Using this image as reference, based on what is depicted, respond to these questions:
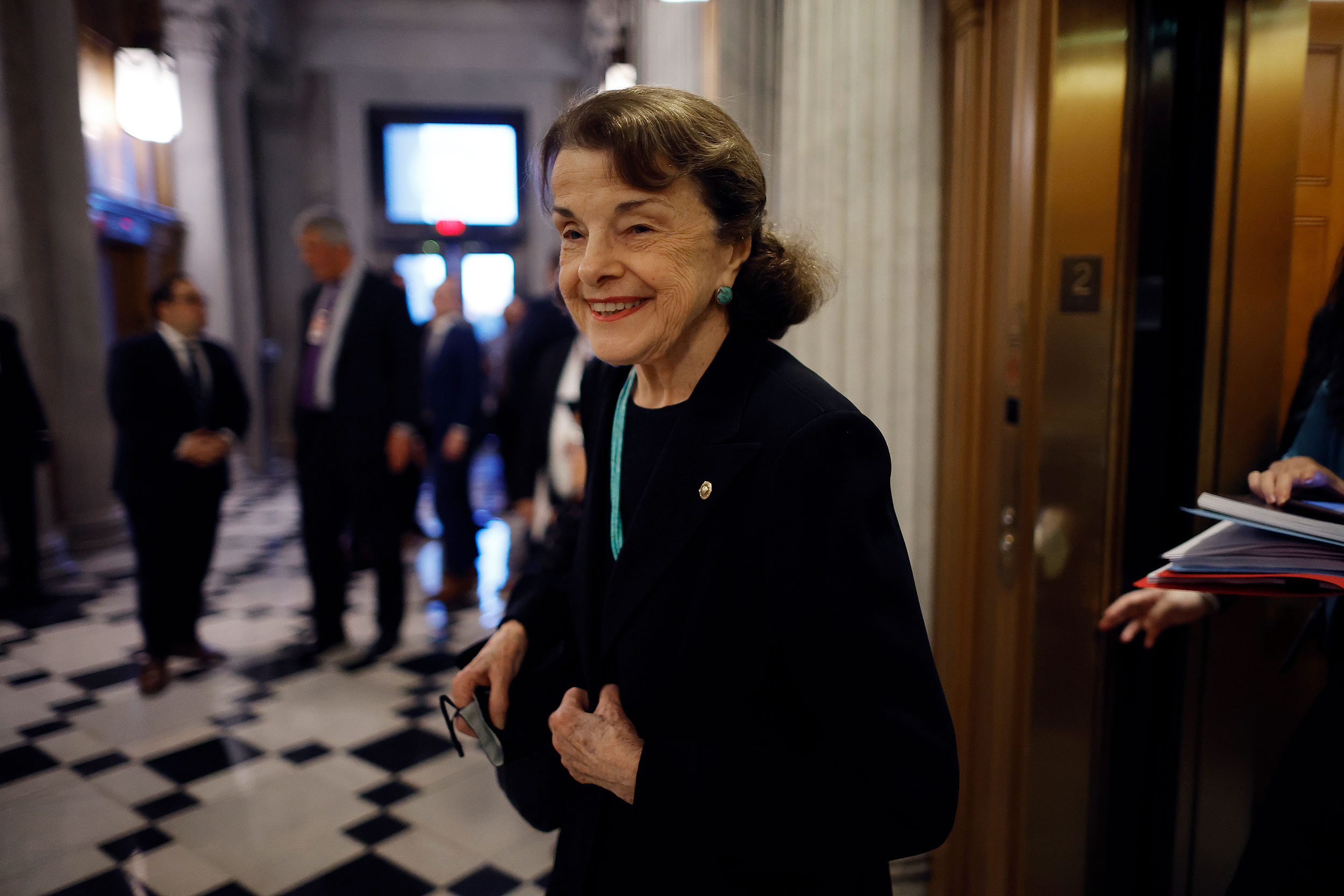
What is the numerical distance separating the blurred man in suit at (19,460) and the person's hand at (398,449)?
258 cm

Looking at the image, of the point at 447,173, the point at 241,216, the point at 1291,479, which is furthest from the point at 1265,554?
the point at 447,173

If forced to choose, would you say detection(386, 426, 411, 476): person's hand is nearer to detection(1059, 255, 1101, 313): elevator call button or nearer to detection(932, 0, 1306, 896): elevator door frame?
detection(932, 0, 1306, 896): elevator door frame

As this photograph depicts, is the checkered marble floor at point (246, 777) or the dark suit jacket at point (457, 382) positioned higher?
the dark suit jacket at point (457, 382)

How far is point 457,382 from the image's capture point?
5.06 metres

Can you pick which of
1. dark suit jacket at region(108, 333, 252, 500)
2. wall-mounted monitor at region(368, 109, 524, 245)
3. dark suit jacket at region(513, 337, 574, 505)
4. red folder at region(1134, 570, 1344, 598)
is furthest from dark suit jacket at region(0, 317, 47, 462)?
wall-mounted monitor at region(368, 109, 524, 245)

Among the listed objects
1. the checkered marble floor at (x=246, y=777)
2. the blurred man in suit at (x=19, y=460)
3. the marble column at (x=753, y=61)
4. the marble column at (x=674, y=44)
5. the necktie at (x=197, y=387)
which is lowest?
the checkered marble floor at (x=246, y=777)

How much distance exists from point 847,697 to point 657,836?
30 centimetres

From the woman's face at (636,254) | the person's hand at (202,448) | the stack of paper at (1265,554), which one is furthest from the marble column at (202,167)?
the stack of paper at (1265,554)

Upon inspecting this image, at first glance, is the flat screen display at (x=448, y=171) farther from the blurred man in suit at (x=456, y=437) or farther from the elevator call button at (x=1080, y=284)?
the elevator call button at (x=1080, y=284)

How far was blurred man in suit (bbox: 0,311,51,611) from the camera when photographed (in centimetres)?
480

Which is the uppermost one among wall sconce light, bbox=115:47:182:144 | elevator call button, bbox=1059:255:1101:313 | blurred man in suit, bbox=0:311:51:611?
wall sconce light, bbox=115:47:182:144

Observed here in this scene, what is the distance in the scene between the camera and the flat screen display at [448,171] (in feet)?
40.1

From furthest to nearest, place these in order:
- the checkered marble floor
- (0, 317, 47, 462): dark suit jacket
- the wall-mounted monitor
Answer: the wall-mounted monitor → (0, 317, 47, 462): dark suit jacket → the checkered marble floor

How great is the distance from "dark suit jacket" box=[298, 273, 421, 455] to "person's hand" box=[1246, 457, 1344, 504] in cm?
354
